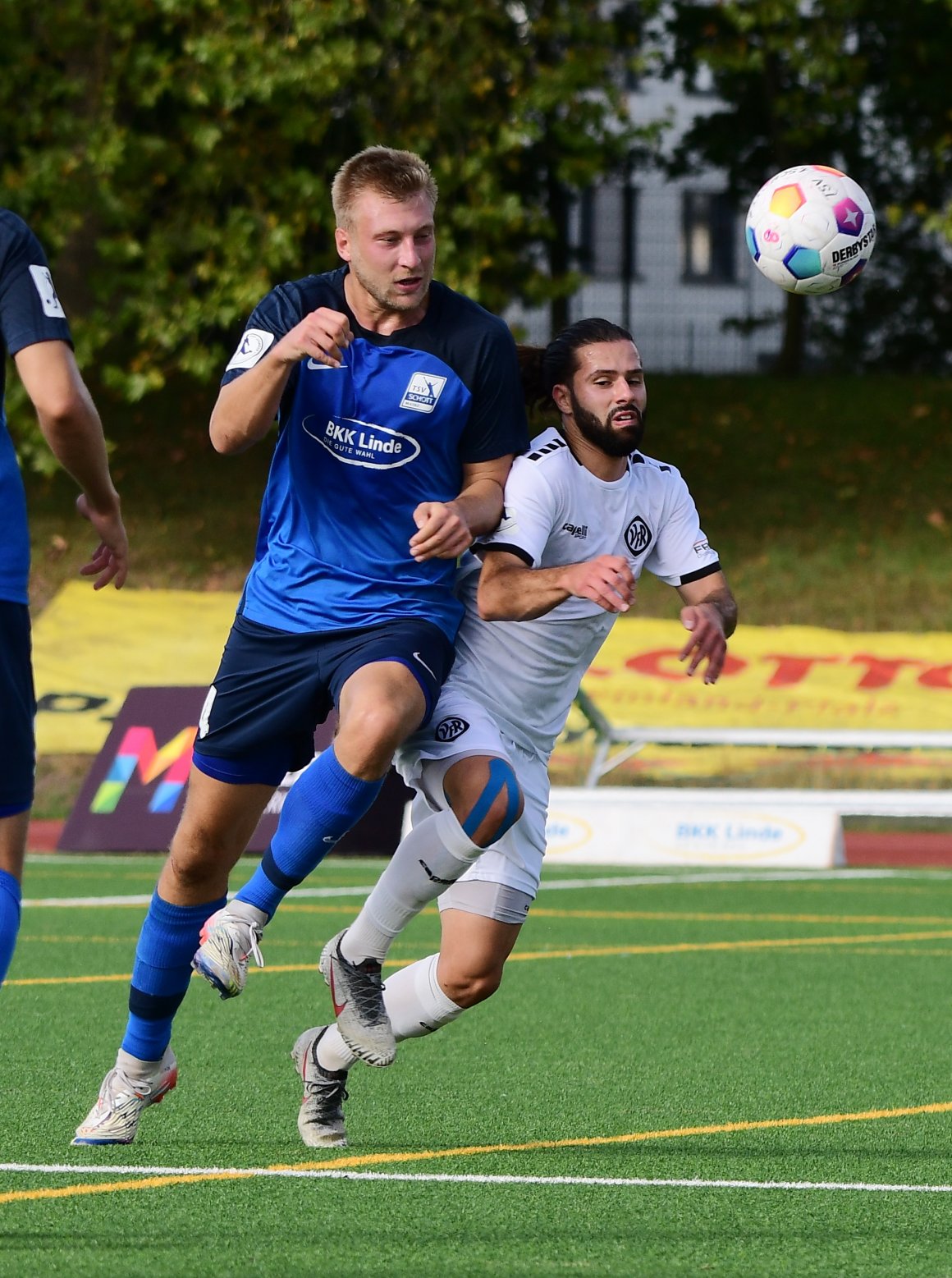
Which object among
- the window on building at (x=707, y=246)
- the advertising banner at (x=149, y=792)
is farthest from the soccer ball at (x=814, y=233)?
the window on building at (x=707, y=246)

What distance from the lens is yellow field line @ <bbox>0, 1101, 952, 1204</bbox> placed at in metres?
4.74

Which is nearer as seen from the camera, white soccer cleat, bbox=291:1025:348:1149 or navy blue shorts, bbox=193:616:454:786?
navy blue shorts, bbox=193:616:454:786

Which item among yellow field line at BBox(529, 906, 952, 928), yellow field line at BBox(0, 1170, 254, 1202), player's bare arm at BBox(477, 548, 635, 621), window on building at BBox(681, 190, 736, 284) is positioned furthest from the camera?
window on building at BBox(681, 190, 736, 284)

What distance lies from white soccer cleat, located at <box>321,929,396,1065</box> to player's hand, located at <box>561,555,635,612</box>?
42.8 inches

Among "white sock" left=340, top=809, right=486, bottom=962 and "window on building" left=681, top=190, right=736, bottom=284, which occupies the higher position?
"white sock" left=340, top=809, right=486, bottom=962

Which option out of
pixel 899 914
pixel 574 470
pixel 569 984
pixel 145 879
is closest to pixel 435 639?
Result: pixel 574 470

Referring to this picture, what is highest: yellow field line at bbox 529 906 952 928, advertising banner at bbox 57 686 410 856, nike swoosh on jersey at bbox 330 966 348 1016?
nike swoosh on jersey at bbox 330 966 348 1016

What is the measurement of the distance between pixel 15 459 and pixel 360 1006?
1.69 m

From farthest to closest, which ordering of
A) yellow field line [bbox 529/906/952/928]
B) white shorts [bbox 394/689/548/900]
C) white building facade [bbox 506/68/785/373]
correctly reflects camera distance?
1. white building facade [bbox 506/68/785/373]
2. yellow field line [bbox 529/906/952/928]
3. white shorts [bbox 394/689/548/900]

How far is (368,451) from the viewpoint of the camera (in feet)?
17.4

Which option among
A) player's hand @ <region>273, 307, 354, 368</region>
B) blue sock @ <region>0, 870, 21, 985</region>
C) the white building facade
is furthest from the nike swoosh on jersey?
the white building facade

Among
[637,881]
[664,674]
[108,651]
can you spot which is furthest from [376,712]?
[108,651]

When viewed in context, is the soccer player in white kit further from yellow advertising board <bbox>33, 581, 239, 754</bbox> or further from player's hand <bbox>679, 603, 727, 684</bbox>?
yellow advertising board <bbox>33, 581, 239, 754</bbox>

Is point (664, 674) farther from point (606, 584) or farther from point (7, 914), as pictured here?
point (7, 914)
